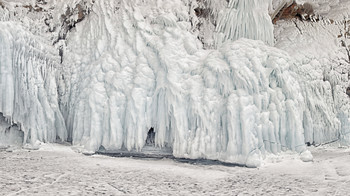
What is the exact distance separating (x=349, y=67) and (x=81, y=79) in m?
6.03

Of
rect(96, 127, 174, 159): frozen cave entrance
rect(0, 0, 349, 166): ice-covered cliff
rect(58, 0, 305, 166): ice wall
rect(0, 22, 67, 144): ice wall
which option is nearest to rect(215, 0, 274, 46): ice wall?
rect(0, 0, 349, 166): ice-covered cliff

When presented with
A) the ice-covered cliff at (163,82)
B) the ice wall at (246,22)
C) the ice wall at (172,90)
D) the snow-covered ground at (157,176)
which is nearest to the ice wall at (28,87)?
the ice-covered cliff at (163,82)

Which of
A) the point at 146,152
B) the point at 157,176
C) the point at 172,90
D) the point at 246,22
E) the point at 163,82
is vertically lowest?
the point at 157,176

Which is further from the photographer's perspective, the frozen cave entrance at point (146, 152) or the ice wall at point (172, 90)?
the frozen cave entrance at point (146, 152)

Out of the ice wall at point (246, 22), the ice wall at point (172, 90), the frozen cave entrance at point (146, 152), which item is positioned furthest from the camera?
the ice wall at point (246, 22)

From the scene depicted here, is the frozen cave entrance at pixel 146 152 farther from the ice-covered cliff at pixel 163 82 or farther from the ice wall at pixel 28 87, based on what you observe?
the ice wall at pixel 28 87

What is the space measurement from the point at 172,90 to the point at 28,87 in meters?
2.71

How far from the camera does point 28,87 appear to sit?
A: 5789 millimetres

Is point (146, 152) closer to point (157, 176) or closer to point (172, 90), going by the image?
point (172, 90)

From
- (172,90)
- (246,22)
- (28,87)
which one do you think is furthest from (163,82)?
(28,87)

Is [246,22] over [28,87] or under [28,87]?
over

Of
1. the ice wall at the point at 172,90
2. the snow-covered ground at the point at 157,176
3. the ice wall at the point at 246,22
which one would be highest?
the ice wall at the point at 246,22

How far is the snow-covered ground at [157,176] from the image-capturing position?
11.6 feet

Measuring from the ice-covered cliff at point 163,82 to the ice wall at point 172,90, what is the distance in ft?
0.06
